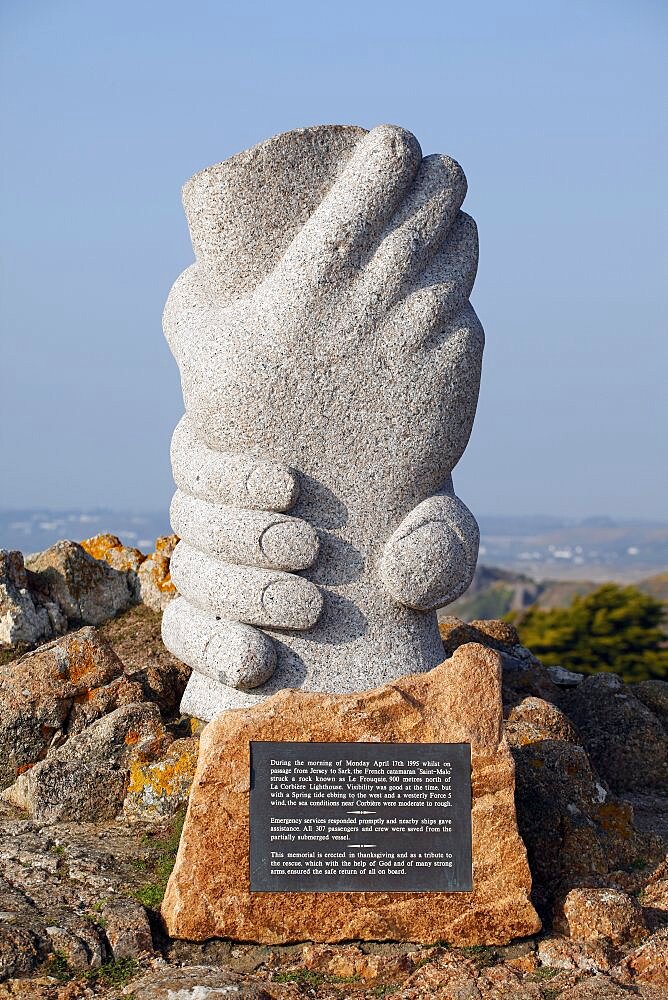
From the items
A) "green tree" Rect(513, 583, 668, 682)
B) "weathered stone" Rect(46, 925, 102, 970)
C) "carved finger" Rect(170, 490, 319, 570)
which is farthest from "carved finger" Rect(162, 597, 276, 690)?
"green tree" Rect(513, 583, 668, 682)

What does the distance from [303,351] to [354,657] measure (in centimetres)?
194

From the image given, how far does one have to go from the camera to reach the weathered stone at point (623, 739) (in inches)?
341

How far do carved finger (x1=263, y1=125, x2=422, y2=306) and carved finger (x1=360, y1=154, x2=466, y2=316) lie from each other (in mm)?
105

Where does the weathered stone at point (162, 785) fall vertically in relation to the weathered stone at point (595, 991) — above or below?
above

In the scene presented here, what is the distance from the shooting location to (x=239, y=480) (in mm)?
7340

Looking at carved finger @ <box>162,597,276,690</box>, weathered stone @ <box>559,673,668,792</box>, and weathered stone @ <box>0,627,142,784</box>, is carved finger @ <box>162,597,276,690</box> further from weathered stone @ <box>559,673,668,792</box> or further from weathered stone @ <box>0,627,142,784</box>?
weathered stone @ <box>559,673,668,792</box>

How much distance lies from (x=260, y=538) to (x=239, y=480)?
38 cm

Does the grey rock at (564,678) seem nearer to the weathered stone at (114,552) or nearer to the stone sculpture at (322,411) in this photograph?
the stone sculpture at (322,411)

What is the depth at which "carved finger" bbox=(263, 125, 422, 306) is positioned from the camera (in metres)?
7.23

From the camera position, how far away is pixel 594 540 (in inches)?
7781

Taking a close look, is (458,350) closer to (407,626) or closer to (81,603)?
(407,626)

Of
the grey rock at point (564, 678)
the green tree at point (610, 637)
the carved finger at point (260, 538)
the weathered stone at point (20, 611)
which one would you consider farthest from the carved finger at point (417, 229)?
the green tree at point (610, 637)

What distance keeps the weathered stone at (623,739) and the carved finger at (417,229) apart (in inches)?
139

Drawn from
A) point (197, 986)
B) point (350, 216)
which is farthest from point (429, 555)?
point (197, 986)
